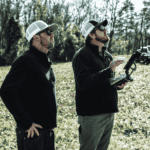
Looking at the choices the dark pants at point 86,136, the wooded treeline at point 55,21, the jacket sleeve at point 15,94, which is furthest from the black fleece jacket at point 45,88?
the wooded treeline at point 55,21

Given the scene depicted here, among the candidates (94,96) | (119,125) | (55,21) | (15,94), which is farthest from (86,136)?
(55,21)

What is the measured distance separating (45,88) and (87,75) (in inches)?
22.3

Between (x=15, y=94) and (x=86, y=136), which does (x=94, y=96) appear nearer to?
(x=86, y=136)

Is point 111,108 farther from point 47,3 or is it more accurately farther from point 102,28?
point 47,3

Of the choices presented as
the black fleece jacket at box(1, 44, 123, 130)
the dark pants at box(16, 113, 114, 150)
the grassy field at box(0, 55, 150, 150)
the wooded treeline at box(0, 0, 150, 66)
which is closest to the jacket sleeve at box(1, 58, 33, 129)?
the black fleece jacket at box(1, 44, 123, 130)

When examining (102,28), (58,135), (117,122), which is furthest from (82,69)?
(117,122)

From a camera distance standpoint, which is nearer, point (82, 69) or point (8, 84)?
point (8, 84)

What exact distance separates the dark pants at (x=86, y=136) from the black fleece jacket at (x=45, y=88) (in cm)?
11

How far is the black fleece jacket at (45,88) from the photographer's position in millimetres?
1815

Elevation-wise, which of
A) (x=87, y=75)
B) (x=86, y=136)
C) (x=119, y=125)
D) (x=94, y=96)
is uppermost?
(x=87, y=75)

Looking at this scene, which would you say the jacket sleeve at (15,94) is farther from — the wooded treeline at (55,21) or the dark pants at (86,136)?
the wooded treeline at (55,21)

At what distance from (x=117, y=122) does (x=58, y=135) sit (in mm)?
1935

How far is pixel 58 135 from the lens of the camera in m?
4.28

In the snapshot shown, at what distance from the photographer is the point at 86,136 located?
7.67ft
